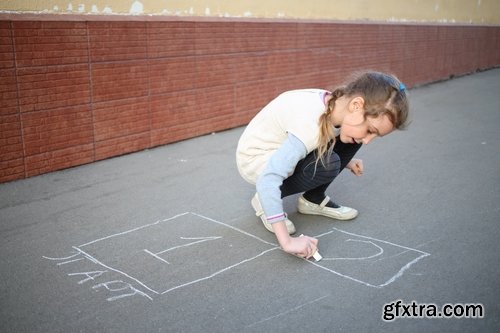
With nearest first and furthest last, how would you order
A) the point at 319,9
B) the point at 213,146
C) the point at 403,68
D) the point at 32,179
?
the point at 32,179
the point at 213,146
the point at 319,9
the point at 403,68

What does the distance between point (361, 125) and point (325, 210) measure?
2.97 feet

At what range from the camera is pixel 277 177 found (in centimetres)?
239

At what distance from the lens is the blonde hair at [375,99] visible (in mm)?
2354

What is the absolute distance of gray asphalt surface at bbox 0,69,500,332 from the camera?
211 centimetres

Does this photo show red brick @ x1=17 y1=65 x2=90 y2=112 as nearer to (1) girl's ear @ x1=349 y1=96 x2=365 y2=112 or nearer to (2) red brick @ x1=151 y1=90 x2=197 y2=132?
(2) red brick @ x1=151 y1=90 x2=197 y2=132

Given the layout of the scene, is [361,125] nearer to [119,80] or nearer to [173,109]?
[119,80]

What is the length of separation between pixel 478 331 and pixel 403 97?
1.04 meters

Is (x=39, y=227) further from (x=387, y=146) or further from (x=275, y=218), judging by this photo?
(x=387, y=146)

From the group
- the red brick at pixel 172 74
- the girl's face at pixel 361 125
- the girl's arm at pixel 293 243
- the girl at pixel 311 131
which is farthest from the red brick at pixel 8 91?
the girl's face at pixel 361 125

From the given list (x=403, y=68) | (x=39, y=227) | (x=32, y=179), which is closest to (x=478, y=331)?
(x=39, y=227)

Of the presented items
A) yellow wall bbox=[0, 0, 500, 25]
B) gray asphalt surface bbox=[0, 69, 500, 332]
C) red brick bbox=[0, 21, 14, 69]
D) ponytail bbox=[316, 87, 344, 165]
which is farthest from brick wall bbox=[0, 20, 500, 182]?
ponytail bbox=[316, 87, 344, 165]

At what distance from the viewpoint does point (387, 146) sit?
5023 mm

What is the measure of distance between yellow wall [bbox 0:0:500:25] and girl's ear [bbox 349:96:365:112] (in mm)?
2485

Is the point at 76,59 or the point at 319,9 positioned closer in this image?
the point at 76,59
